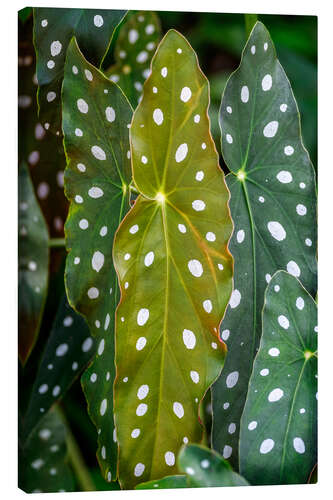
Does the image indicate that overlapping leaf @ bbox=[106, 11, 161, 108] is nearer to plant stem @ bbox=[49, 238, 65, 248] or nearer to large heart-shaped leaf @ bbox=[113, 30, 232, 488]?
large heart-shaped leaf @ bbox=[113, 30, 232, 488]

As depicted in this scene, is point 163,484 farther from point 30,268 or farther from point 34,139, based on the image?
point 34,139

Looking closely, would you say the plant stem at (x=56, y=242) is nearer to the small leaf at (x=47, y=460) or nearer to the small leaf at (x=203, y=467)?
the small leaf at (x=47, y=460)

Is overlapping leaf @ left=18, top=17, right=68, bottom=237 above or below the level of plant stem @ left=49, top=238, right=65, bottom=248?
above

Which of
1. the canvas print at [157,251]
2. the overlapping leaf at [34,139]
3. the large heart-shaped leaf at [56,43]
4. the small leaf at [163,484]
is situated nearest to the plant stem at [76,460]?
the canvas print at [157,251]

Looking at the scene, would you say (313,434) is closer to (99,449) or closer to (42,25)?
(99,449)

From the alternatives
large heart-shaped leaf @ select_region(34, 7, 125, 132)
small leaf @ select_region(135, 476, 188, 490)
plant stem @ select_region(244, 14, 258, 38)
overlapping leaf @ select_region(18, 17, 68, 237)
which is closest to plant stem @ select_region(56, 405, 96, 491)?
small leaf @ select_region(135, 476, 188, 490)

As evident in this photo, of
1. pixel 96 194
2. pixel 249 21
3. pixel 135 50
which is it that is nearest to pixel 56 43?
pixel 135 50
